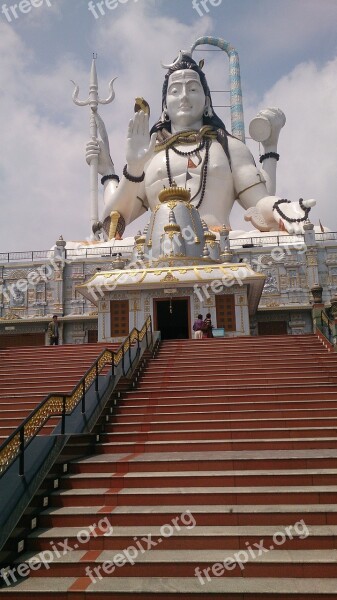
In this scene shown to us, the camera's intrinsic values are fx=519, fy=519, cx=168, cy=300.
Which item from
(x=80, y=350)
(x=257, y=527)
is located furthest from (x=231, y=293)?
(x=257, y=527)

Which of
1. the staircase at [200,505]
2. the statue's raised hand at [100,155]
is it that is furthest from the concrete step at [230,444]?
the statue's raised hand at [100,155]

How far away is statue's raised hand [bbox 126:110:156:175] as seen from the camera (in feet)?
81.6

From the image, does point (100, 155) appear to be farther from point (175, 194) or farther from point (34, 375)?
point (34, 375)

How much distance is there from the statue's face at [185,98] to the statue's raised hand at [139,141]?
237 inches

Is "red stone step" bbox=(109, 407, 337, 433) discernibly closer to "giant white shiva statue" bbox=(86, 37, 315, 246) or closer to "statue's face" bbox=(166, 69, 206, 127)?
"giant white shiva statue" bbox=(86, 37, 315, 246)

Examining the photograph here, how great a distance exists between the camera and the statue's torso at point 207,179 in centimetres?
2898

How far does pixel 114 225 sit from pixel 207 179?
6.13m

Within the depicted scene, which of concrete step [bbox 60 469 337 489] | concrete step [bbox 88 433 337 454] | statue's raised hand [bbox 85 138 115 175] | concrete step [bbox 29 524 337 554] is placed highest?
statue's raised hand [bbox 85 138 115 175]

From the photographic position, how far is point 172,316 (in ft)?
65.8

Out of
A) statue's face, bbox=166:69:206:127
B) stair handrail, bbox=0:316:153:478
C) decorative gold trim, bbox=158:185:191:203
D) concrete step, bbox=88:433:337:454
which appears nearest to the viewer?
stair handrail, bbox=0:316:153:478

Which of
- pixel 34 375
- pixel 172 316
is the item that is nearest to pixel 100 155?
pixel 172 316

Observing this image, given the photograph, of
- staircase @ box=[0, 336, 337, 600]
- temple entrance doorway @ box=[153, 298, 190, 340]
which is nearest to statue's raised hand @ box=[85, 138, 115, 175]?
temple entrance doorway @ box=[153, 298, 190, 340]

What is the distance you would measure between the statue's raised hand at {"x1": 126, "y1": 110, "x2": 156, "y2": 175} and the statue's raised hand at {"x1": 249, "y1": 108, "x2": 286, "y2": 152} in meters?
9.31

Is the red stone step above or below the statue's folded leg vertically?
below
